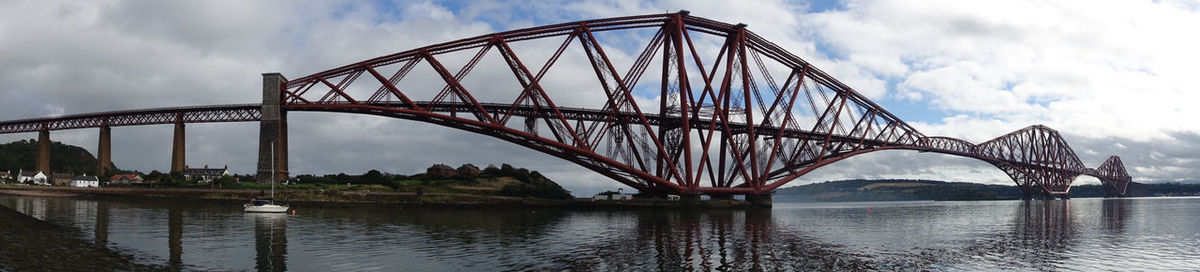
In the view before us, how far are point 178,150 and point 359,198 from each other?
32.8 meters

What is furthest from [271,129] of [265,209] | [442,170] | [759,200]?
[759,200]

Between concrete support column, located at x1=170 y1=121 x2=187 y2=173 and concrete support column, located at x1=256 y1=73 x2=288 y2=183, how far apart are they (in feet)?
66.6

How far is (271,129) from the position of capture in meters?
73.2

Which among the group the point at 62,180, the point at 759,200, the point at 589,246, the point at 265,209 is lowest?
the point at 759,200

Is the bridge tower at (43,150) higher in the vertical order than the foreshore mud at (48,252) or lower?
higher

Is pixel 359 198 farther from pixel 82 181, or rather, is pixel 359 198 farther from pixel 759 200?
pixel 82 181

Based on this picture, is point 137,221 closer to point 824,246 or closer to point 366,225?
point 366,225

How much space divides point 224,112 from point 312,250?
67.4 meters

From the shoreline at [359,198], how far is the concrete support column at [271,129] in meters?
2.91

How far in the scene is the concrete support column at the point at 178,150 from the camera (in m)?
86.7

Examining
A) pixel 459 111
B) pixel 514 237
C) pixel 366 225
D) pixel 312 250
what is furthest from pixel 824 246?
pixel 459 111

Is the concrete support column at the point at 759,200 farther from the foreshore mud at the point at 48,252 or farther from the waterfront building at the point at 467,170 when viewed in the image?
the foreshore mud at the point at 48,252

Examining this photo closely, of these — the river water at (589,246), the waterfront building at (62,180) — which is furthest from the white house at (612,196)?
the waterfront building at (62,180)

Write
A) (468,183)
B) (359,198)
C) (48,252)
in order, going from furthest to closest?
(468,183), (359,198), (48,252)
